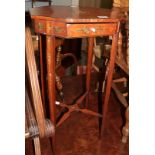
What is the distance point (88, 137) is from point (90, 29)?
699 mm

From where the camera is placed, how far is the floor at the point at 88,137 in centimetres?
136

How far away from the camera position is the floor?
4.45ft

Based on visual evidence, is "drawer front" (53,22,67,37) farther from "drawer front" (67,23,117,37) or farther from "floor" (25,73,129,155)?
"floor" (25,73,129,155)

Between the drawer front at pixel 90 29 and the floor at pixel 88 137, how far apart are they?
67 centimetres

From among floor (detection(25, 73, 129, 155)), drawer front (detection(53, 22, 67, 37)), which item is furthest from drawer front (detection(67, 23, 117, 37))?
floor (detection(25, 73, 129, 155))

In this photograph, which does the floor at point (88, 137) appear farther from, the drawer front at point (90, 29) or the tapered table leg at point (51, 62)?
the drawer front at point (90, 29)

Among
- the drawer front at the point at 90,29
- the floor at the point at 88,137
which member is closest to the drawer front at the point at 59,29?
the drawer front at the point at 90,29

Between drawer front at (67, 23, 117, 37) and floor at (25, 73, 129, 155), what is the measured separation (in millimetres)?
669

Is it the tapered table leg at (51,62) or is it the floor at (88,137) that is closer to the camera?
the tapered table leg at (51,62)

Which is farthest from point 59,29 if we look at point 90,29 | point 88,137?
point 88,137
